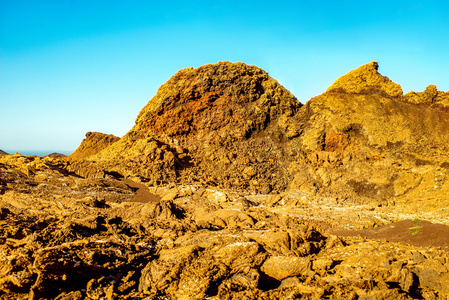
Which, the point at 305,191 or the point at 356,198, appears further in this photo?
the point at 305,191

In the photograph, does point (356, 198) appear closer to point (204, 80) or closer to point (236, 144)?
point (236, 144)

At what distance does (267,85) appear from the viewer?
26219mm

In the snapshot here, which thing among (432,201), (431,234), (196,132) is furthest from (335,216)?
(196,132)

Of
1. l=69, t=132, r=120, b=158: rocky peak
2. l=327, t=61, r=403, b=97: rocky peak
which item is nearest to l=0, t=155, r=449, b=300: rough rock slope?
l=327, t=61, r=403, b=97: rocky peak

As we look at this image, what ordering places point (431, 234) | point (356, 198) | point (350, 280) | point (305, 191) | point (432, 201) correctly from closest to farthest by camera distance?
point (350, 280) < point (431, 234) < point (432, 201) < point (356, 198) < point (305, 191)

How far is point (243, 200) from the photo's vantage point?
53.6 ft

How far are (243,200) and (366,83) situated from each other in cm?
1624

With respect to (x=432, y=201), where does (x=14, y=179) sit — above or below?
below

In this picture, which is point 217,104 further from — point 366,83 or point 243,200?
point 366,83

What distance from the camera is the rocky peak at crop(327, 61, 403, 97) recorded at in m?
23.3

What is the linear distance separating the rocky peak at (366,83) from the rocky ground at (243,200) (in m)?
0.13

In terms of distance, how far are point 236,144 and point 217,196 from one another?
851 centimetres

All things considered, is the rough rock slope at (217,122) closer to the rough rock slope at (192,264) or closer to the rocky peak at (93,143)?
the rocky peak at (93,143)

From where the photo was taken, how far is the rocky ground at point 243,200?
6.05 m
